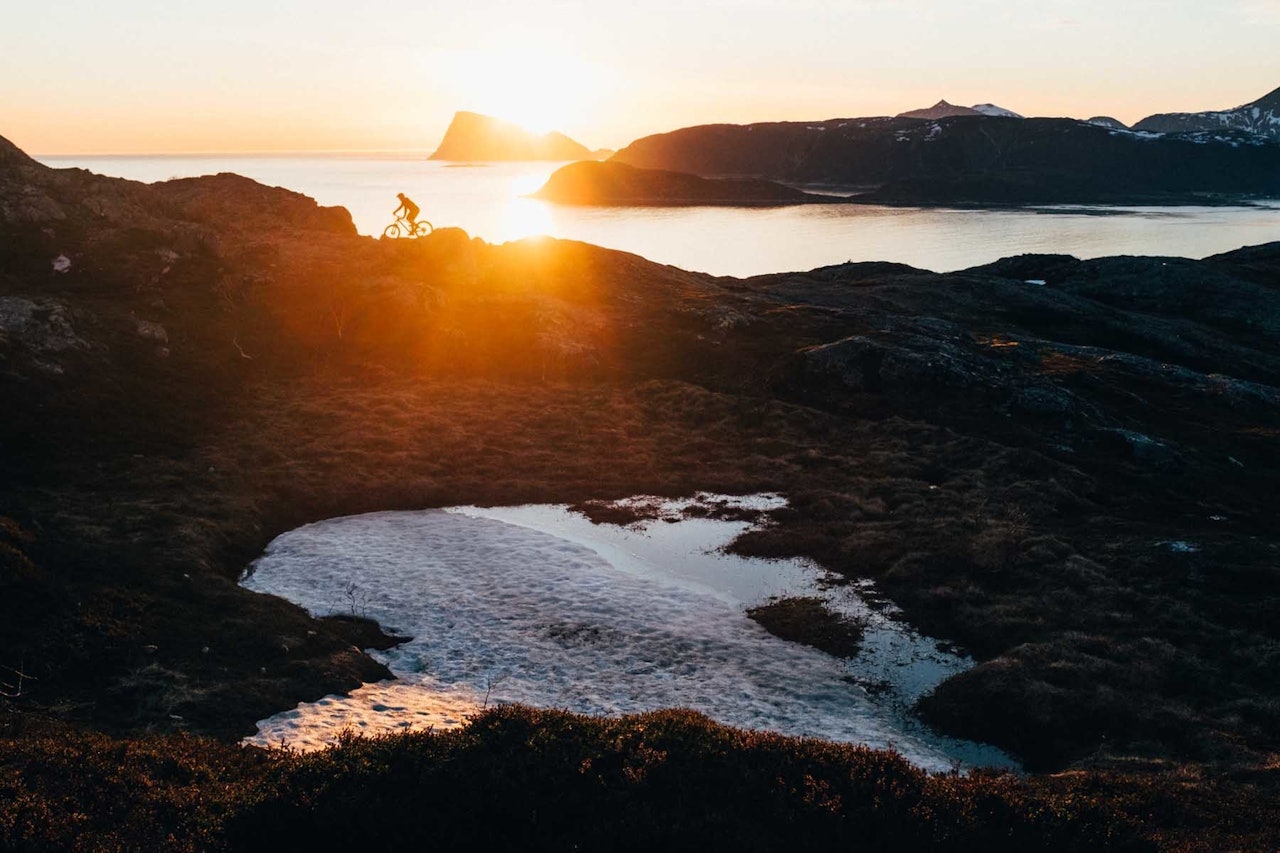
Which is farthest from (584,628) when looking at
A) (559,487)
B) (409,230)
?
(409,230)

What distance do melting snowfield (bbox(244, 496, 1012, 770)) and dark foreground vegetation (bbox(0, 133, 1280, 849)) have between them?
5.92 feet

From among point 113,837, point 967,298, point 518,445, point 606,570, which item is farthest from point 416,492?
point 967,298

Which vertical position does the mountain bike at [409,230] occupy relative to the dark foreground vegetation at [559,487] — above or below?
above

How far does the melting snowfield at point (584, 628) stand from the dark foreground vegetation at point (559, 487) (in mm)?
1805

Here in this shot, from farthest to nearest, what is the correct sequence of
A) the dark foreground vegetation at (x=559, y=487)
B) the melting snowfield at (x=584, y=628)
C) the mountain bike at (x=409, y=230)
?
the mountain bike at (x=409, y=230)
the melting snowfield at (x=584, y=628)
the dark foreground vegetation at (x=559, y=487)

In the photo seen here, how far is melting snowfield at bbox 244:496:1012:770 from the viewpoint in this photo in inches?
1044

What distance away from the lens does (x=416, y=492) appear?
45.7 meters

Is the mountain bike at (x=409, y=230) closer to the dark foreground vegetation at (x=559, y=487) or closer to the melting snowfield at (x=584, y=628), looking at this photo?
the dark foreground vegetation at (x=559, y=487)

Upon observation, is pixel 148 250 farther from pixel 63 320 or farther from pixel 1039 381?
pixel 1039 381

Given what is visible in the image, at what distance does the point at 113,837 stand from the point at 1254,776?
27243 mm

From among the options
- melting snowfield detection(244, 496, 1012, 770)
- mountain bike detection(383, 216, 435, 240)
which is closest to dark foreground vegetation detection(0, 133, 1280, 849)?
melting snowfield detection(244, 496, 1012, 770)

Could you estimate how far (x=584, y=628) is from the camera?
106 ft

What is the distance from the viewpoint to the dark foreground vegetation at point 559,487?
18.3 metres

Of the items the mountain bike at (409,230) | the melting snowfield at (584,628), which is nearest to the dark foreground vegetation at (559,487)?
the melting snowfield at (584,628)
